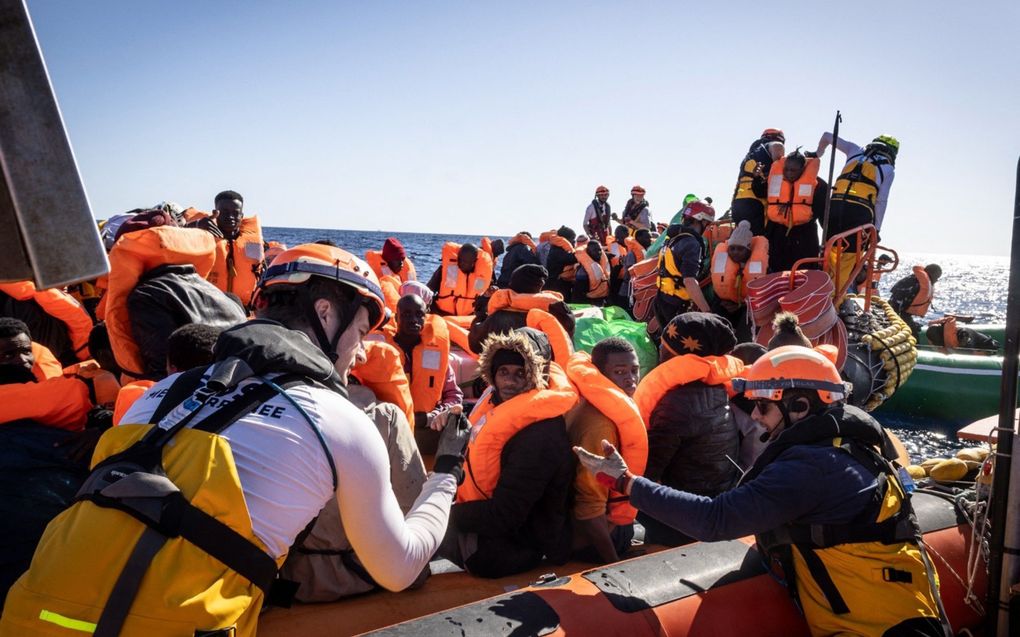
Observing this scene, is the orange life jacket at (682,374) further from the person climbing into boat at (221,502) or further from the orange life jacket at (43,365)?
the orange life jacket at (43,365)

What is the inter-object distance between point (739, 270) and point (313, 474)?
19.2 ft

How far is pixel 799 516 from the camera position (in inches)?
86.6

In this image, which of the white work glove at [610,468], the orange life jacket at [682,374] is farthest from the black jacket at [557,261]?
the white work glove at [610,468]

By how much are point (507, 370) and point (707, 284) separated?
453cm

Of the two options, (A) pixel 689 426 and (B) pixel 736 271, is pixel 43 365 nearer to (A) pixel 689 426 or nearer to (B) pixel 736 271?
(A) pixel 689 426

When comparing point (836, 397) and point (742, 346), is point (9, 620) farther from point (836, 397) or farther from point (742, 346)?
point (742, 346)

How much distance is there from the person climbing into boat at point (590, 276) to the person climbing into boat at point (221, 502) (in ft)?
27.6

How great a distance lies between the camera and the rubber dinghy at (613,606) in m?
2.11

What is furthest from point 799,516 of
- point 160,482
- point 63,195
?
point 63,195

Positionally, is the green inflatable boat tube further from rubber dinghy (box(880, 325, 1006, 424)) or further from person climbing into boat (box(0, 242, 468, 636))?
person climbing into boat (box(0, 242, 468, 636))

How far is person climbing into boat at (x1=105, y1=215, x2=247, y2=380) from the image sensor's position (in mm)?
2979

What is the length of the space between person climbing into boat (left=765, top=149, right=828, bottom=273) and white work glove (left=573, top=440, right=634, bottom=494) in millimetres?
5062

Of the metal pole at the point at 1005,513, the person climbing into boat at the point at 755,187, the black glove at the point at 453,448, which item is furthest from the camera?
the person climbing into boat at the point at 755,187

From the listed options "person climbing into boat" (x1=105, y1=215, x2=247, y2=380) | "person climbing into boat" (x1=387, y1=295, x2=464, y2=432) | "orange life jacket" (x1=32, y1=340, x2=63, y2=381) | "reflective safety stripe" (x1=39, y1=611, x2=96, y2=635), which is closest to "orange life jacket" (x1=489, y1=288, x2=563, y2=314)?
"person climbing into boat" (x1=387, y1=295, x2=464, y2=432)
